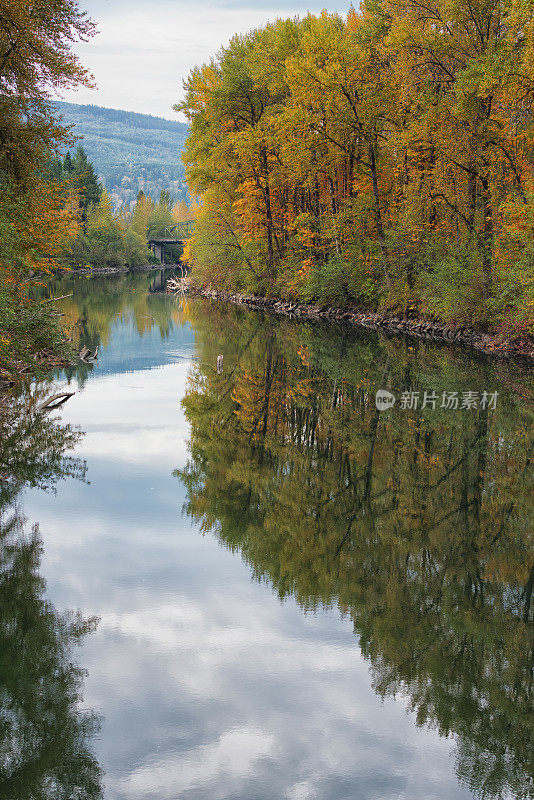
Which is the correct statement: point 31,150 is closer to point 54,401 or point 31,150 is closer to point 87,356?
point 54,401

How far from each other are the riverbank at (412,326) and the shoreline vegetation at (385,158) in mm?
293

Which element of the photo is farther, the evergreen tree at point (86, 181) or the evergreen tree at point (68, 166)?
the evergreen tree at point (86, 181)

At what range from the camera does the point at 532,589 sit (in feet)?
30.0

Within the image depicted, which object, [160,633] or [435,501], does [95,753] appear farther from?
[435,501]

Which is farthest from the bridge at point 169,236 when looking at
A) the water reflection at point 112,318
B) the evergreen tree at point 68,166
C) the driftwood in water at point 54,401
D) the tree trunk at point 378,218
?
the driftwood in water at point 54,401

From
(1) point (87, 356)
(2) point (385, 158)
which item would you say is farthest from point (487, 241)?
(1) point (87, 356)

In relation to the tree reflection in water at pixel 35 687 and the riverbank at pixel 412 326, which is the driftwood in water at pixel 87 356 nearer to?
the riverbank at pixel 412 326

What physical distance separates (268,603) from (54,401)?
12.9 m

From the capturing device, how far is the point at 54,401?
20.0 m

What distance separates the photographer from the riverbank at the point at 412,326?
2780 cm

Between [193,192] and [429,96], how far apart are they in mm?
31878

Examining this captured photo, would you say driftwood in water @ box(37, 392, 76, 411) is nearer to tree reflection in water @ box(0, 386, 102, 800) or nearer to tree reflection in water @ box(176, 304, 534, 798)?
tree reflection in water @ box(176, 304, 534, 798)

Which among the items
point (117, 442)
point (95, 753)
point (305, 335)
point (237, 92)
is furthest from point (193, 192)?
point (95, 753)

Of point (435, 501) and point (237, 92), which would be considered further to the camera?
point (237, 92)
